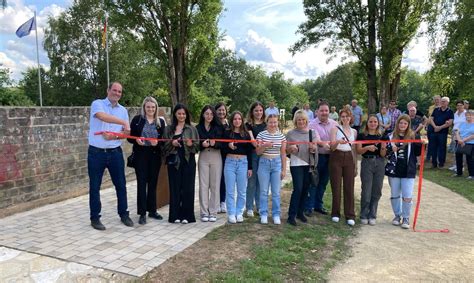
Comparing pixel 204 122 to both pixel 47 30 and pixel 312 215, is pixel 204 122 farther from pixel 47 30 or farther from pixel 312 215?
pixel 47 30

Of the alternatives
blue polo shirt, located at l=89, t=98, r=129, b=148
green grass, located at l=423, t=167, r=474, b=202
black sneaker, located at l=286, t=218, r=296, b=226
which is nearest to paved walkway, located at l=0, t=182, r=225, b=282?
black sneaker, located at l=286, t=218, r=296, b=226

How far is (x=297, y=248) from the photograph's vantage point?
464 cm

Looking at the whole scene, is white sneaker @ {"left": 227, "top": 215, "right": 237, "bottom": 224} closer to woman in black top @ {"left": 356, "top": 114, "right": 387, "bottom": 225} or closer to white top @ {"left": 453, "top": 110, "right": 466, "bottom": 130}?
woman in black top @ {"left": 356, "top": 114, "right": 387, "bottom": 225}

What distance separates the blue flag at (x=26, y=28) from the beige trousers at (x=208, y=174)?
16550 mm

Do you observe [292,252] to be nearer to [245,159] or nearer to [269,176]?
[269,176]

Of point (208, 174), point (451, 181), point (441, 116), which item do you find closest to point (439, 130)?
point (441, 116)

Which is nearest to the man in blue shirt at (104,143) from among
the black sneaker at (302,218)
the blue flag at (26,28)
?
Result: the black sneaker at (302,218)

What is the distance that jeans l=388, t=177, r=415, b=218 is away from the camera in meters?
5.61

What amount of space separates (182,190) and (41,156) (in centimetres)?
291

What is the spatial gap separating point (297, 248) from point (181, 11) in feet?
53.8

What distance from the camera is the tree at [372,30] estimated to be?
16.6 meters

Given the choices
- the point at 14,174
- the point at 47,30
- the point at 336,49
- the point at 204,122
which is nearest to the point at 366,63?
the point at 336,49

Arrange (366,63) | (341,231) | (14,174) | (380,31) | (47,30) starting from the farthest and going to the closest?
1. (47,30)
2. (366,63)
3. (380,31)
4. (14,174)
5. (341,231)

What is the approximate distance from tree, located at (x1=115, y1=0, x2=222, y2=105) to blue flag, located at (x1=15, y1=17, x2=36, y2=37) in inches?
165
